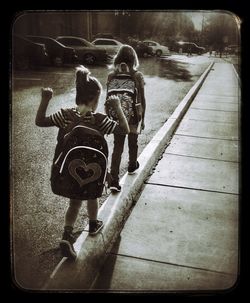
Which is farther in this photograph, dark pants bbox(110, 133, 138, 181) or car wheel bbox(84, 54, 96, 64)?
dark pants bbox(110, 133, 138, 181)

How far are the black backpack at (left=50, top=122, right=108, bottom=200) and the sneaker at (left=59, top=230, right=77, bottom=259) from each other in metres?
0.32

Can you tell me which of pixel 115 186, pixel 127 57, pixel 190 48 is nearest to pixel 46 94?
pixel 127 57

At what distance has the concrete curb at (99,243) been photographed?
245 cm

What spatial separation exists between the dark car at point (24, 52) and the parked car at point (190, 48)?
3.90 ft

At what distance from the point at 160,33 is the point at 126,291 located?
2019mm

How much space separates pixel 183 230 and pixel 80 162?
1287mm

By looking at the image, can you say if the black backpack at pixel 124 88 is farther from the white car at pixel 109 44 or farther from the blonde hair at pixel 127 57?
the white car at pixel 109 44

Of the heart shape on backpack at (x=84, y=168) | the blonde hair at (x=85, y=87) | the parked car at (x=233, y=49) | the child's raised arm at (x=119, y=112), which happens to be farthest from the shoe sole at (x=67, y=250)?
Answer: the parked car at (x=233, y=49)

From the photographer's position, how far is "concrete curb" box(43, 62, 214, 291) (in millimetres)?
2447

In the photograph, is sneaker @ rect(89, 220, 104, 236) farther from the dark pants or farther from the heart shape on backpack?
the dark pants

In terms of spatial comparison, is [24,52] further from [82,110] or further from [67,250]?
[67,250]

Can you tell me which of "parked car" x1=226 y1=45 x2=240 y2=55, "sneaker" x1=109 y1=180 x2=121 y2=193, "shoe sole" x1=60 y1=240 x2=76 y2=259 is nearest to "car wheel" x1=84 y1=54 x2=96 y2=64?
"parked car" x1=226 y1=45 x2=240 y2=55

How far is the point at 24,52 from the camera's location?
261cm

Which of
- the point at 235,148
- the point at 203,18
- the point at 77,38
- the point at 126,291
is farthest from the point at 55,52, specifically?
the point at 235,148
